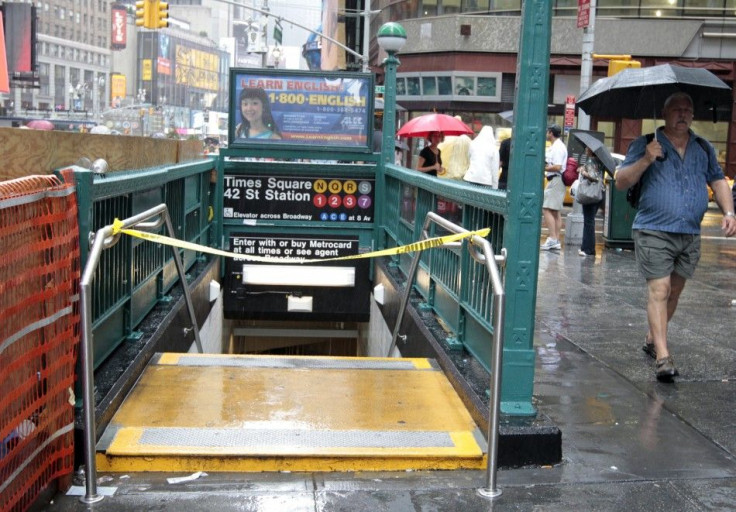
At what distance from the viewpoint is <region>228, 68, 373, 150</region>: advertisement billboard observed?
11.3 metres

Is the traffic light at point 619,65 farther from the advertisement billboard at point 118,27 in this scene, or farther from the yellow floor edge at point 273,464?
the advertisement billboard at point 118,27

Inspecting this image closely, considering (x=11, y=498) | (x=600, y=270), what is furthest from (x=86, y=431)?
(x=600, y=270)

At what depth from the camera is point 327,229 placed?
11031mm

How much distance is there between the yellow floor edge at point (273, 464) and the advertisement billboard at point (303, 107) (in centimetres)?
719

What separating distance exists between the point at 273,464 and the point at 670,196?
11.5ft

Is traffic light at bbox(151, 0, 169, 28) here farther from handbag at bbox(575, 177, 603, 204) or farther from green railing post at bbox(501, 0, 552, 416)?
green railing post at bbox(501, 0, 552, 416)

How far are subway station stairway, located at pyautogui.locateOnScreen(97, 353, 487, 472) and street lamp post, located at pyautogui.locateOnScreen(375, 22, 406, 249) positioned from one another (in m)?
4.83

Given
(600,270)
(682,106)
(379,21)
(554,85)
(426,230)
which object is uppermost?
(379,21)

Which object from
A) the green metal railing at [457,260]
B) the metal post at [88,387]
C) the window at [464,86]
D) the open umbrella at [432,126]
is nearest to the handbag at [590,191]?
the open umbrella at [432,126]

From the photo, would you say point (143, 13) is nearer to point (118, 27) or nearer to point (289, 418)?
point (289, 418)

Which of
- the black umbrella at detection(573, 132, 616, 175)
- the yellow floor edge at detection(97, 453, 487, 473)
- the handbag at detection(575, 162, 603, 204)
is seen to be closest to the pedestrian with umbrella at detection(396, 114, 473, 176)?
the handbag at detection(575, 162, 603, 204)

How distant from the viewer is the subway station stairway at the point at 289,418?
4.38 metres

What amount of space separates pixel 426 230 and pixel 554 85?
29491mm

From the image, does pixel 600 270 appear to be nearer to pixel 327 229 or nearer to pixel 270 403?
pixel 327 229
